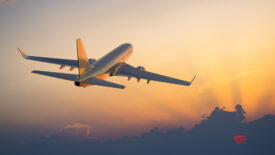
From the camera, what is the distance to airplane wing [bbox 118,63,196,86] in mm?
51000

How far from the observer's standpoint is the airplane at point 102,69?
43.7 m

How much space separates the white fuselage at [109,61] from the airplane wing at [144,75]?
3.26m

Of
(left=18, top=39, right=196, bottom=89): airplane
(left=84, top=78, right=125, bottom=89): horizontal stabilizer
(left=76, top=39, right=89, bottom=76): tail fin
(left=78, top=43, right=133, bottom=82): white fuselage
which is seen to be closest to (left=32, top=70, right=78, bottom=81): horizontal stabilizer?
(left=18, top=39, right=196, bottom=89): airplane

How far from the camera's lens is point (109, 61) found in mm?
57094

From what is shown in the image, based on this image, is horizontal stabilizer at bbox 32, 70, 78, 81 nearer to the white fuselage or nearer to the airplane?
the airplane

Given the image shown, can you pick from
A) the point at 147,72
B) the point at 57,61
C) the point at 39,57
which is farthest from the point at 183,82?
the point at 39,57

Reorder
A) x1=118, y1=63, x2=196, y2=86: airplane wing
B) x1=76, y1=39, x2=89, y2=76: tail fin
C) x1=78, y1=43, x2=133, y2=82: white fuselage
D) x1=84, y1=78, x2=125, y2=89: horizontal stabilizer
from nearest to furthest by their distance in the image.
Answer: x1=84, y1=78, x2=125, y2=89: horizontal stabilizer
x1=76, y1=39, x2=89, y2=76: tail fin
x1=78, y1=43, x2=133, y2=82: white fuselage
x1=118, y1=63, x2=196, y2=86: airplane wing

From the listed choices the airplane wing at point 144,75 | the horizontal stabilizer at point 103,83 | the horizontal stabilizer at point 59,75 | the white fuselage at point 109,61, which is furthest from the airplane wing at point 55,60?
the horizontal stabilizer at point 103,83

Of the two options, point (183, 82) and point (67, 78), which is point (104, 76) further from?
point (183, 82)

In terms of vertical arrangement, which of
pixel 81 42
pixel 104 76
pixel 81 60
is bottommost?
pixel 104 76

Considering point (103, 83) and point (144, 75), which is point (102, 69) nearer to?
point (144, 75)

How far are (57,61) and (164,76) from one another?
1094 inches

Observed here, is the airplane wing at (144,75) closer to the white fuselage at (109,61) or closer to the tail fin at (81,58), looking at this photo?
the white fuselage at (109,61)

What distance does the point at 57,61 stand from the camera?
6097 cm
